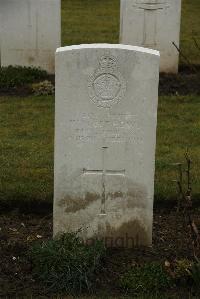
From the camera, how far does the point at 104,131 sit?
19.4ft

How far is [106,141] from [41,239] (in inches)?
39.2

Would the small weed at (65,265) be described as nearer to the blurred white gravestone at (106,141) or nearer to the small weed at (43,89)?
the blurred white gravestone at (106,141)

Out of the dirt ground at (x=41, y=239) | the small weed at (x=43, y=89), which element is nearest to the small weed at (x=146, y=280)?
the dirt ground at (x=41, y=239)

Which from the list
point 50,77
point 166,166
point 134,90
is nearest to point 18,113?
point 50,77

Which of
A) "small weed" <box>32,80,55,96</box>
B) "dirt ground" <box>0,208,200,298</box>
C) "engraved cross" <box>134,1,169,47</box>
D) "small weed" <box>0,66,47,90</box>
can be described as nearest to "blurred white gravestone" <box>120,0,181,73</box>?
"engraved cross" <box>134,1,169,47</box>

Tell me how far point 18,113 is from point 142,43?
2.79m

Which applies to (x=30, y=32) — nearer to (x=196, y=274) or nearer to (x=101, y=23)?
(x=101, y=23)

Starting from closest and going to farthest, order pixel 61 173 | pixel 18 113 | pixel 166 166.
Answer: pixel 61 173 → pixel 166 166 → pixel 18 113

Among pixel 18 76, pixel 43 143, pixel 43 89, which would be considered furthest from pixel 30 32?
pixel 43 143

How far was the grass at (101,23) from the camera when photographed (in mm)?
14133

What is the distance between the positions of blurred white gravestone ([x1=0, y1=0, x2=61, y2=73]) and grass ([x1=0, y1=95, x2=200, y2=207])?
1.42 meters

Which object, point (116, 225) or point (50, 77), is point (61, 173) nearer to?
point (116, 225)

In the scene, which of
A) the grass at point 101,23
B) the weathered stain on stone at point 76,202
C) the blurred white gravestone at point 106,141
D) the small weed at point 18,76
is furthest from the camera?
the grass at point 101,23

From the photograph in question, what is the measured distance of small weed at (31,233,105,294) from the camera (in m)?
5.53
